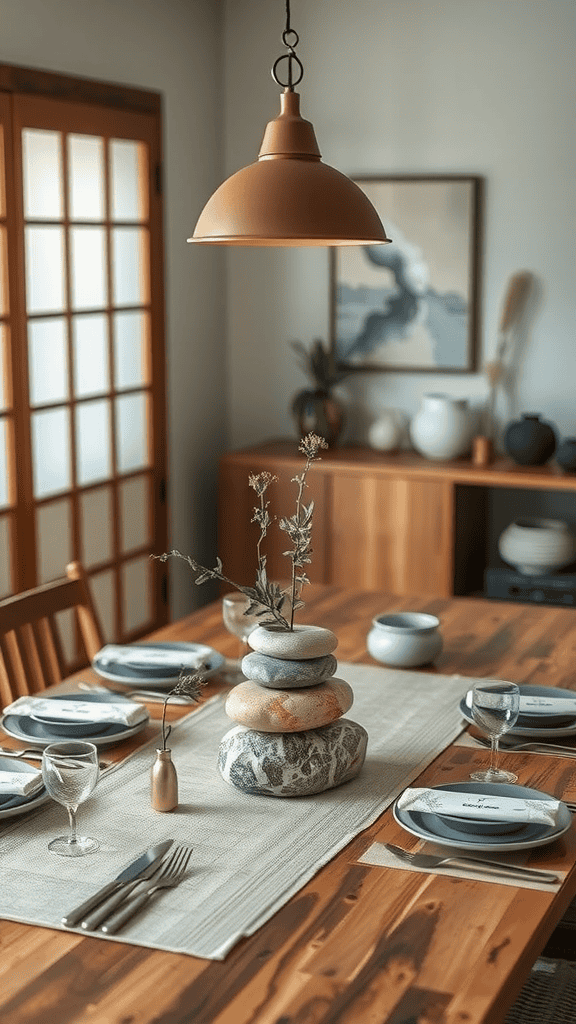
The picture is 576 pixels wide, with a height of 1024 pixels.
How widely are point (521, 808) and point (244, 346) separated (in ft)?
12.0

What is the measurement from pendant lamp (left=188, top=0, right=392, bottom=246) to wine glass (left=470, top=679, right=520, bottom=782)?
75 cm

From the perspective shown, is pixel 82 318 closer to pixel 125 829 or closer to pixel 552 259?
pixel 552 259

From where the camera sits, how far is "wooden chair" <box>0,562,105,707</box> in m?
2.53

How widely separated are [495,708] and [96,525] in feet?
8.79

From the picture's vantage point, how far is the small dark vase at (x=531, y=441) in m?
4.42

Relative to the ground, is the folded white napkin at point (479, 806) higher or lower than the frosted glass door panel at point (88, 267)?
lower

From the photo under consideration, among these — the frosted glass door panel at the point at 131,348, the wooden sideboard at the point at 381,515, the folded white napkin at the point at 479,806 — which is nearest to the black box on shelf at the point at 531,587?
the wooden sideboard at the point at 381,515

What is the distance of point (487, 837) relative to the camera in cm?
171

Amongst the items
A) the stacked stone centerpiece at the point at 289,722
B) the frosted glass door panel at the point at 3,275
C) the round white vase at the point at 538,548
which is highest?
the frosted glass door panel at the point at 3,275

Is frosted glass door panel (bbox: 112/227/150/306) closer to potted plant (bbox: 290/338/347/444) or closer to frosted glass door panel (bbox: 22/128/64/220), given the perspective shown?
frosted glass door panel (bbox: 22/128/64/220)

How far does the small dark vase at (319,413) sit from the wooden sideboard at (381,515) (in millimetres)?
91

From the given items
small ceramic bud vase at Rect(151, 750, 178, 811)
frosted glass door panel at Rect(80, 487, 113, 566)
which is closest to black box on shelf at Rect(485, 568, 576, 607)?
frosted glass door panel at Rect(80, 487, 113, 566)

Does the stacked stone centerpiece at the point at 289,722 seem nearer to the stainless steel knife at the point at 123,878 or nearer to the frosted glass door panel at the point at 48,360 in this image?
the stainless steel knife at the point at 123,878

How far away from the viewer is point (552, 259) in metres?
4.61
